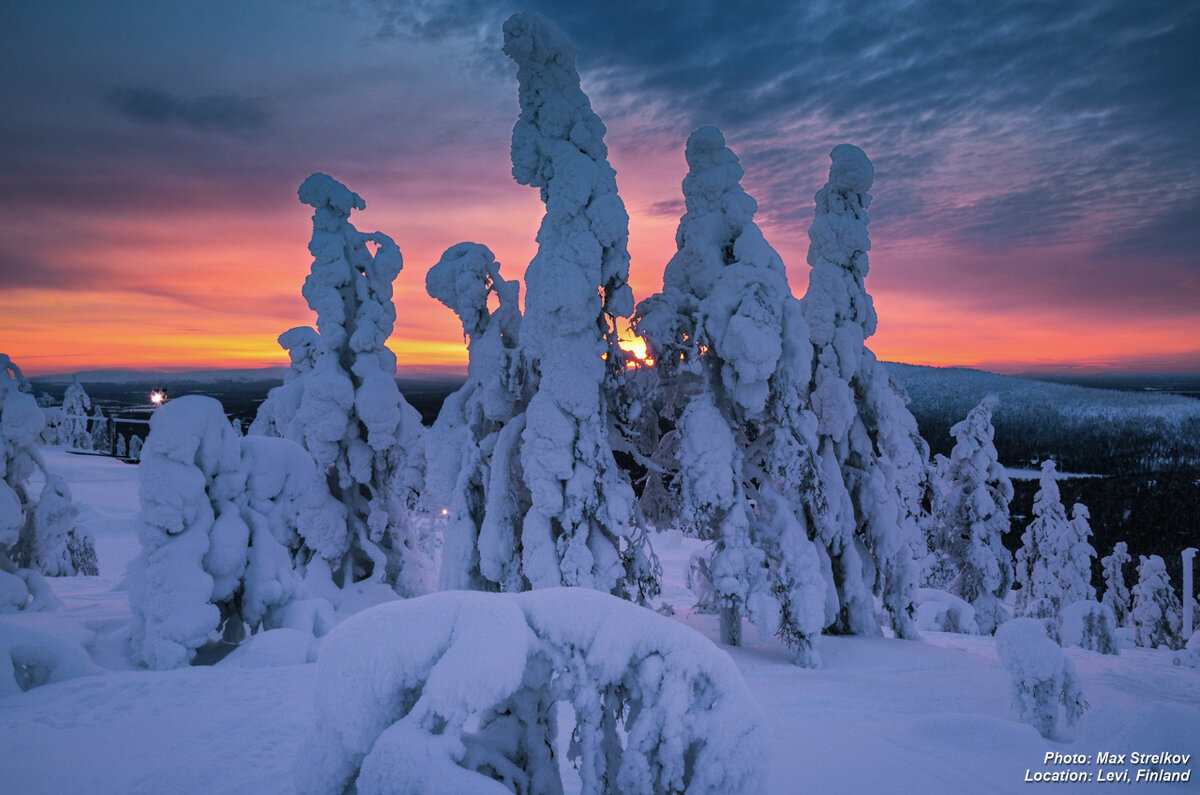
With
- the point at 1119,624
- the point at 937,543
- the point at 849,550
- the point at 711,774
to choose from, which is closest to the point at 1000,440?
the point at 1119,624

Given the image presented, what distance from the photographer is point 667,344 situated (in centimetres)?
1209

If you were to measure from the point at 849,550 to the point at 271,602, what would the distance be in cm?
1072

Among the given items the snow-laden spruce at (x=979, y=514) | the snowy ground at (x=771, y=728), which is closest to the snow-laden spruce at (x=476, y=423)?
the snowy ground at (x=771, y=728)

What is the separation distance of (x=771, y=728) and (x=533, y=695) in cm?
297

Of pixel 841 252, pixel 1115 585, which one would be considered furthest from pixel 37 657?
pixel 1115 585

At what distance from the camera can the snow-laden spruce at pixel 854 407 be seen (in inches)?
520

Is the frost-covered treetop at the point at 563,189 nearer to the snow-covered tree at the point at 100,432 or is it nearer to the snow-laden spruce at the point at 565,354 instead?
the snow-laden spruce at the point at 565,354

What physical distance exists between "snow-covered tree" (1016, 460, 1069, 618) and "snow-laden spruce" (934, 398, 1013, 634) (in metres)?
4.13

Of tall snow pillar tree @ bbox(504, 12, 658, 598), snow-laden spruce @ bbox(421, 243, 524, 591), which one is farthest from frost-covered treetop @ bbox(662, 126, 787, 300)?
snow-laden spruce @ bbox(421, 243, 524, 591)

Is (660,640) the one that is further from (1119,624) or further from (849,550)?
(1119,624)

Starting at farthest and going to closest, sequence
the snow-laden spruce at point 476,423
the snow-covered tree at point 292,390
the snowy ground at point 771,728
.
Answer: the snow-covered tree at point 292,390, the snow-laden spruce at point 476,423, the snowy ground at point 771,728

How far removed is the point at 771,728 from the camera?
562cm

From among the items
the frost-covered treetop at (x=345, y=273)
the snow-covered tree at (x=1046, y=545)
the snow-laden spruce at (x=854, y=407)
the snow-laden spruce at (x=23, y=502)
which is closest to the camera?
the snow-laden spruce at (x=23, y=502)

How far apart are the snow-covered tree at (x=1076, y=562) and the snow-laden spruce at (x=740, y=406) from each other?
58.6ft
